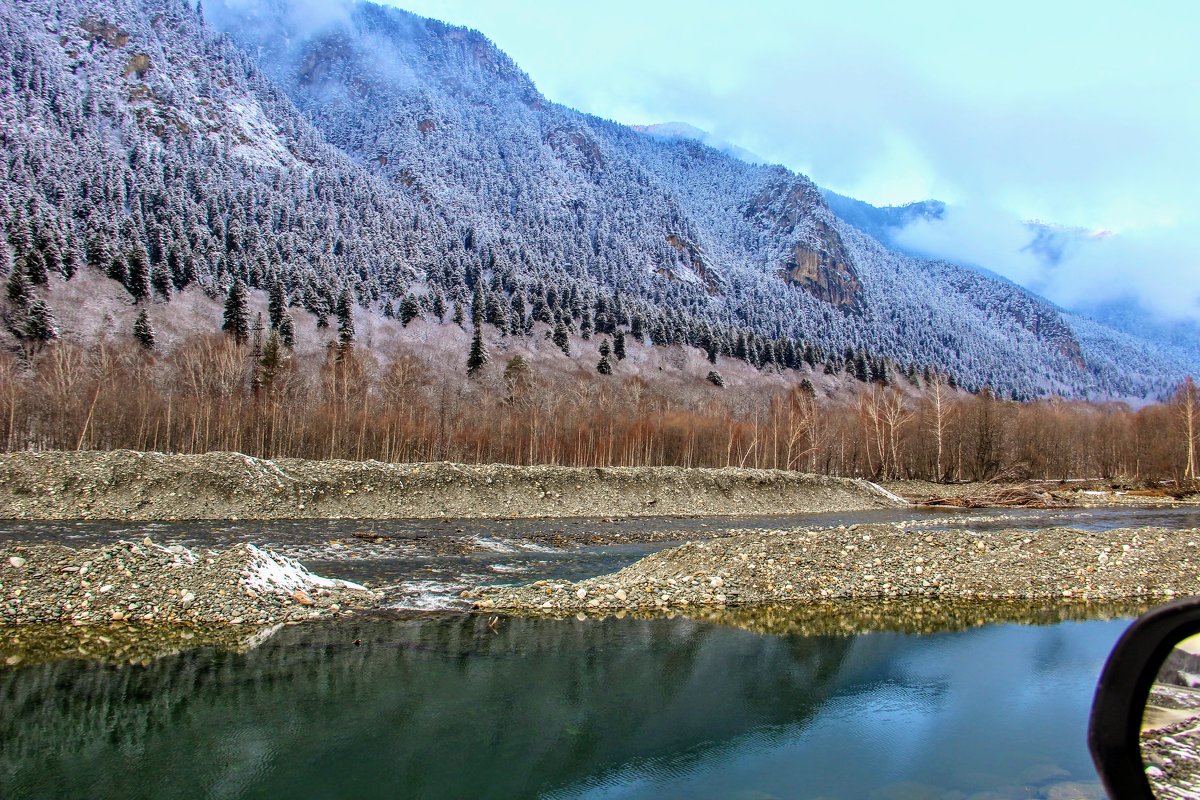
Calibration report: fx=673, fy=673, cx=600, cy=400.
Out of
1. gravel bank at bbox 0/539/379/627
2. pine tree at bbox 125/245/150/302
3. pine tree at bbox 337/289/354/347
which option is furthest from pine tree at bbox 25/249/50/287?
Answer: gravel bank at bbox 0/539/379/627

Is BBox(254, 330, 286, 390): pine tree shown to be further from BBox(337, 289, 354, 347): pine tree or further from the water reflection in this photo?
Result: the water reflection

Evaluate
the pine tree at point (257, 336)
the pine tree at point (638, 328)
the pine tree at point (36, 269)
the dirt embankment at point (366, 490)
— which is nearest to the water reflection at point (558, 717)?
the dirt embankment at point (366, 490)

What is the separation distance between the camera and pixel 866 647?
1351 centimetres

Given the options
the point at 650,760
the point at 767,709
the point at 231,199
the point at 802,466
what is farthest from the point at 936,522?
the point at 231,199

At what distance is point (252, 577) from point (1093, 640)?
18561 mm

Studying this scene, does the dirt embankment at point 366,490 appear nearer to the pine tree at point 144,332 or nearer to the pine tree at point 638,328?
the pine tree at point 144,332

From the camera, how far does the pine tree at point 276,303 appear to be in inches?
4737

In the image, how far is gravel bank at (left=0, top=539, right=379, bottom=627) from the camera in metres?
14.3

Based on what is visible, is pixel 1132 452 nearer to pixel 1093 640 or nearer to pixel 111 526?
pixel 1093 640

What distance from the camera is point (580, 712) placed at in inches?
400

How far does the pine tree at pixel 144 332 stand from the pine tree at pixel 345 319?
1123 inches

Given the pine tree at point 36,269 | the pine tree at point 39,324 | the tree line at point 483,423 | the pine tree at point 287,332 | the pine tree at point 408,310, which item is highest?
the pine tree at point 408,310

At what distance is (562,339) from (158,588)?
13696 cm

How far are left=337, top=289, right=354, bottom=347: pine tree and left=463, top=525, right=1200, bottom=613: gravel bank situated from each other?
111 metres
